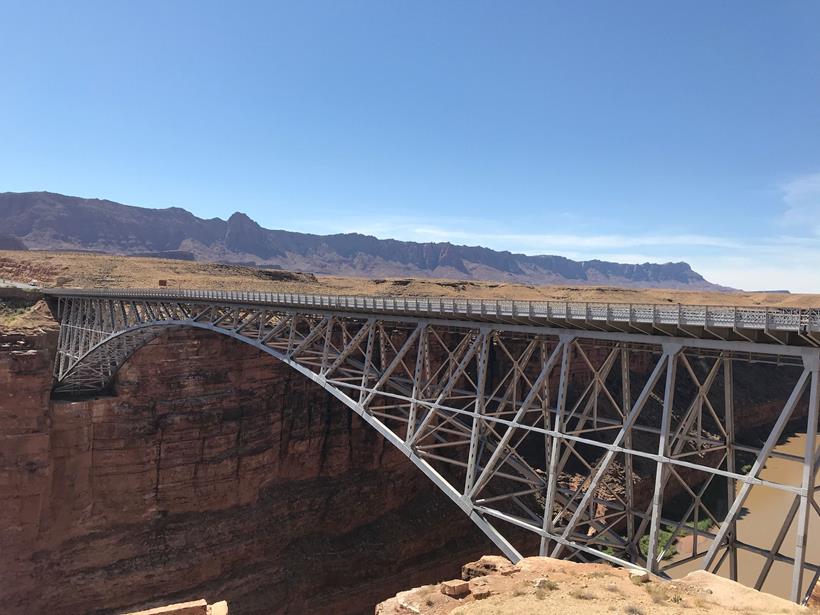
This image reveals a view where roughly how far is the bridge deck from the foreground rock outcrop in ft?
16.1

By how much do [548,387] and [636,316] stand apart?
12.9ft

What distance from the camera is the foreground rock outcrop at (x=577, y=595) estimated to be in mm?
8398

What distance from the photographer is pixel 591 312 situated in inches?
520

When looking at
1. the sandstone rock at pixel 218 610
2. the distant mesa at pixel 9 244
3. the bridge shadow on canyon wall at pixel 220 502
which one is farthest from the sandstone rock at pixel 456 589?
the distant mesa at pixel 9 244

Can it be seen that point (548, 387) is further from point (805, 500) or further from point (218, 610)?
point (218, 610)

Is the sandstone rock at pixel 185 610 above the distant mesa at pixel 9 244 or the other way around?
the other way around

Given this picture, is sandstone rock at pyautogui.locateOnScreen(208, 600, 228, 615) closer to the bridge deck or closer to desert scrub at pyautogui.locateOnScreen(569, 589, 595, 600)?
desert scrub at pyautogui.locateOnScreen(569, 589, 595, 600)

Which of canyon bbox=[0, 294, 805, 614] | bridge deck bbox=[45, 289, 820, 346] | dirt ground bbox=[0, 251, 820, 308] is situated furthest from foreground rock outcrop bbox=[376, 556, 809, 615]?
dirt ground bbox=[0, 251, 820, 308]

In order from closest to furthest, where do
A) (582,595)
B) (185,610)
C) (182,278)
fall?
(582,595) → (185,610) → (182,278)

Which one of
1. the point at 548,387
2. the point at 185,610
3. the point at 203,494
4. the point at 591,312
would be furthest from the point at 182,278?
the point at 591,312

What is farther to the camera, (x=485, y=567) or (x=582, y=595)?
(x=485, y=567)

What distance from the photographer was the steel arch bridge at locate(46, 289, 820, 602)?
34.2ft

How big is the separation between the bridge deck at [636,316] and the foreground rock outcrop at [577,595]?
4906 millimetres

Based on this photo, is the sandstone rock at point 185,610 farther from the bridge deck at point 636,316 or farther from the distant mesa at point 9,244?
the distant mesa at point 9,244
